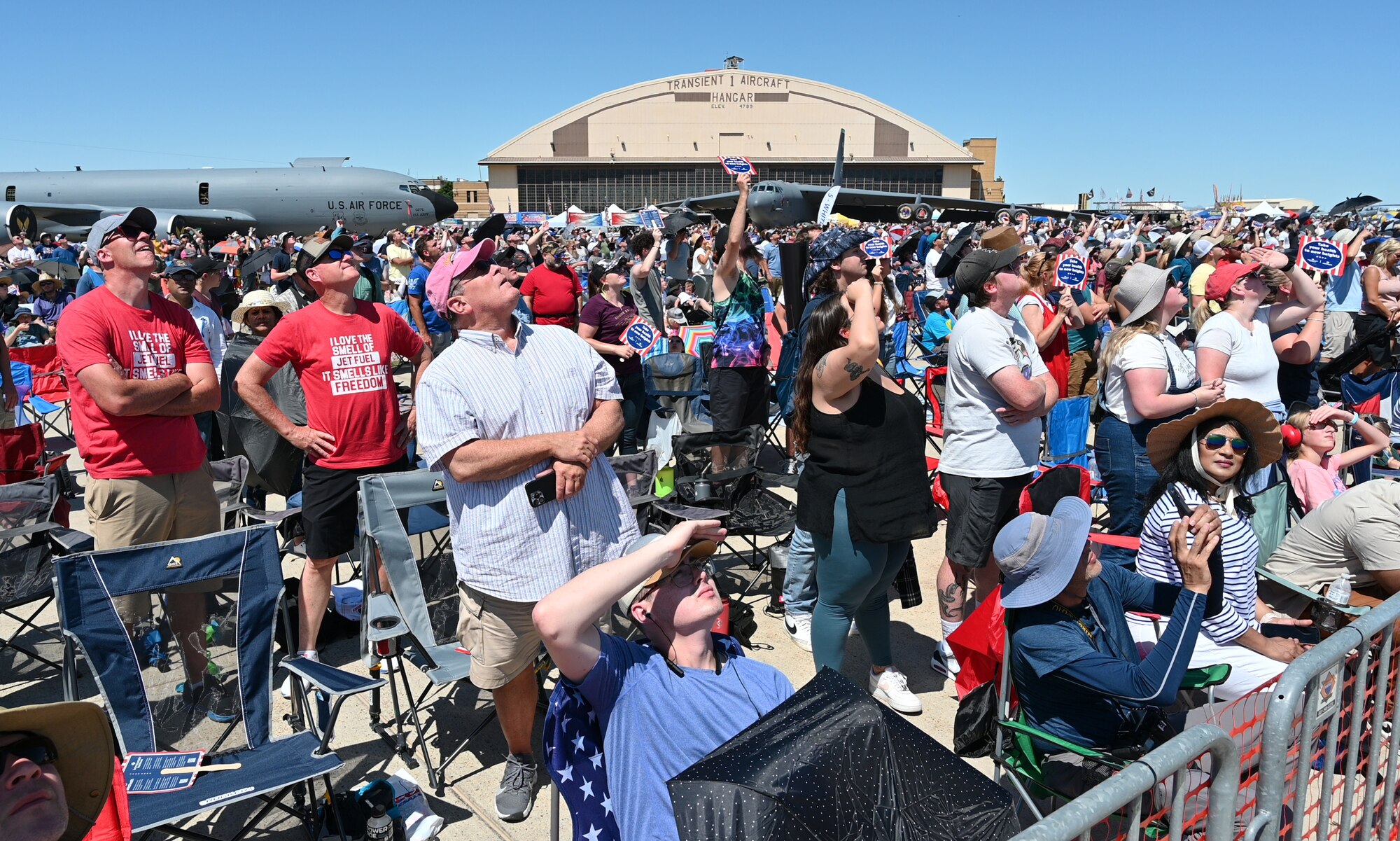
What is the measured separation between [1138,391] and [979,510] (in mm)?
1005

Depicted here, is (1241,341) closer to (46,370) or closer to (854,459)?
(854,459)

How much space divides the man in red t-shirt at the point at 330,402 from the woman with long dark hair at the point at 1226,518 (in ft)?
9.72

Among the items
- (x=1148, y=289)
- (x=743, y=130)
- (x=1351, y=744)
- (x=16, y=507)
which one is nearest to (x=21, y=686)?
(x=16, y=507)

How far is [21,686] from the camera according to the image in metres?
4.19

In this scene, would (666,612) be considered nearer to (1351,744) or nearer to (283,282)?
(1351,744)

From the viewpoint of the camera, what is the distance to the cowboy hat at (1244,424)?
3225 mm

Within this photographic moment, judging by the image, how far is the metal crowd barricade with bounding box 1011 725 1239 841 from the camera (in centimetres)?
142

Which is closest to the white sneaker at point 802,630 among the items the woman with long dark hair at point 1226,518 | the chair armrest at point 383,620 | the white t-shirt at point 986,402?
the white t-shirt at point 986,402

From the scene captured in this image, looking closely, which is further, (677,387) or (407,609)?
(677,387)

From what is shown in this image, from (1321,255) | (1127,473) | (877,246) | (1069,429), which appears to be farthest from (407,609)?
(1321,255)

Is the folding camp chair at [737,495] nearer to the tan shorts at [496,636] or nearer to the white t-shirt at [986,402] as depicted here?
the white t-shirt at [986,402]

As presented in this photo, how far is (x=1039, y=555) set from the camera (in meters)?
2.59

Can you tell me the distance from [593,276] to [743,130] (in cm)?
6424

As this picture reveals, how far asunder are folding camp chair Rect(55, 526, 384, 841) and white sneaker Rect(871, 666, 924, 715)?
2.04m
